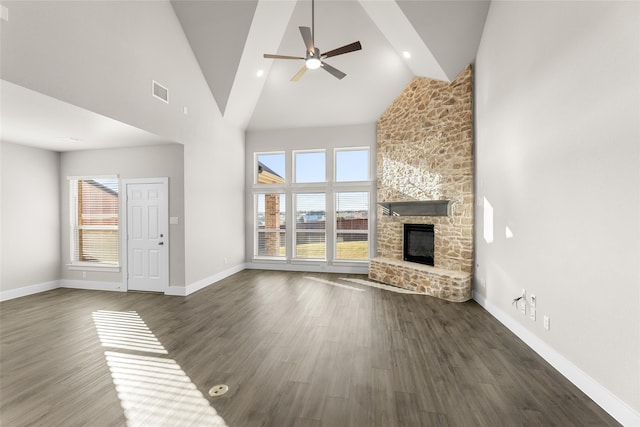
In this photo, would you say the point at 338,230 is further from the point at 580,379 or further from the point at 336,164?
the point at 580,379

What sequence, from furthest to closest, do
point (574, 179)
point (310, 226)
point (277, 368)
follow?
point (310, 226), point (277, 368), point (574, 179)

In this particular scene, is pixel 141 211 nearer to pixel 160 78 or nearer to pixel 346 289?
pixel 160 78

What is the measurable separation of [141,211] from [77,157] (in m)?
1.77

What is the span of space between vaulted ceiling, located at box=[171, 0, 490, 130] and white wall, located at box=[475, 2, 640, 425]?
84 cm

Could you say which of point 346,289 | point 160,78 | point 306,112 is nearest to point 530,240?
point 346,289

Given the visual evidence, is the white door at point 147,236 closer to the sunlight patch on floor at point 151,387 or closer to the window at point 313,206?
the sunlight patch on floor at point 151,387

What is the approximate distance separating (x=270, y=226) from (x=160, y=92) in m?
3.82

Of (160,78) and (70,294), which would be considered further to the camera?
(70,294)

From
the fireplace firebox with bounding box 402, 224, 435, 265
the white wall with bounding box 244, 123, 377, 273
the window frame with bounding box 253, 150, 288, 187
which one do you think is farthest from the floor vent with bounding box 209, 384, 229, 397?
the window frame with bounding box 253, 150, 288, 187

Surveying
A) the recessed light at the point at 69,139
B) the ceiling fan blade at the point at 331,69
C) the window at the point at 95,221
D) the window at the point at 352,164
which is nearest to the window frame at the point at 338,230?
the window at the point at 352,164

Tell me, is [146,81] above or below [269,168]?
above

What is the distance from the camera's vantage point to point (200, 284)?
520 cm

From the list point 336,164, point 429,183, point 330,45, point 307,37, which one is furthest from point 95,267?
point 429,183

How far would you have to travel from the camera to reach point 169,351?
2.87 m
